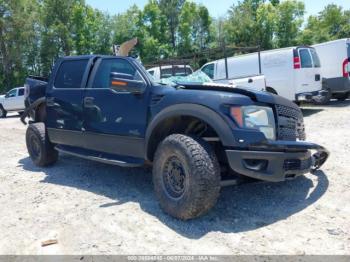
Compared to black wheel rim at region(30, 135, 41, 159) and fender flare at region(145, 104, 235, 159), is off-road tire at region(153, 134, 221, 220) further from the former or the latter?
black wheel rim at region(30, 135, 41, 159)

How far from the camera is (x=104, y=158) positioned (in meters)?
4.95

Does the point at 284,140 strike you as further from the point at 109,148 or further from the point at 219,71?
the point at 219,71

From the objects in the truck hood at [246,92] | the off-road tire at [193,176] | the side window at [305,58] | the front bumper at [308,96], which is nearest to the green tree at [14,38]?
the side window at [305,58]

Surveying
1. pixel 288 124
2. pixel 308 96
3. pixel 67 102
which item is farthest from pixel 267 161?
pixel 308 96

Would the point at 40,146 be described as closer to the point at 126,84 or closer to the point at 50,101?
the point at 50,101

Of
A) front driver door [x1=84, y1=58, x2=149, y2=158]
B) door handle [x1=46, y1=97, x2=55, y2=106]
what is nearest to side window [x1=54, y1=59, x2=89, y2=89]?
door handle [x1=46, y1=97, x2=55, y2=106]

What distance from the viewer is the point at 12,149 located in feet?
28.0

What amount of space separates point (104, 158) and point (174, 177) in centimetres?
136

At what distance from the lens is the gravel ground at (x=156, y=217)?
11.1ft

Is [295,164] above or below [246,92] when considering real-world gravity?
below

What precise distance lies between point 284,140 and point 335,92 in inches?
398

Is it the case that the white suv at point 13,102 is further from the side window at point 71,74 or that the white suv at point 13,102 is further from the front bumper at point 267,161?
the front bumper at point 267,161

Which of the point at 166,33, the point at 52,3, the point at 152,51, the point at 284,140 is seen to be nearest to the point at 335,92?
the point at 284,140

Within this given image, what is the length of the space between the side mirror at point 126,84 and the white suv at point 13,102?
699 inches
